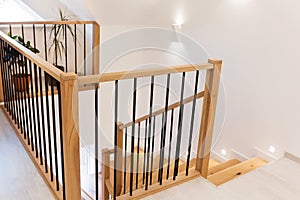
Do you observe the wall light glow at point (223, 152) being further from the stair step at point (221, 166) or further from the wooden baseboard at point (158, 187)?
the wooden baseboard at point (158, 187)

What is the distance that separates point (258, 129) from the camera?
354 centimetres

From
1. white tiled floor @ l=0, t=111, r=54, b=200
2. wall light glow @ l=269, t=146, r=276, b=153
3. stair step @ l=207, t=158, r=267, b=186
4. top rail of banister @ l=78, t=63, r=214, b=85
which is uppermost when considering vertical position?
top rail of banister @ l=78, t=63, r=214, b=85

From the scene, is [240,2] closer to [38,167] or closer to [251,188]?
[251,188]

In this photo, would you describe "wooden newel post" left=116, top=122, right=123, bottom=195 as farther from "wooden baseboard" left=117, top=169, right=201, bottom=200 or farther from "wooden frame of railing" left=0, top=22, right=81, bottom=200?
"wooden frame of railing" left=0, top=22, right=81, bottom=200

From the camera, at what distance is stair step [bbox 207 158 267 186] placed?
2.86 meters

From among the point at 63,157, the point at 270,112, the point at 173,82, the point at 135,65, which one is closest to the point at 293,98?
the point at 270,112

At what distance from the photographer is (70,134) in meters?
1.66

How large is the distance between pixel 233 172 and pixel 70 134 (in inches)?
80.8

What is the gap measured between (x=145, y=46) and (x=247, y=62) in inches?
81.4

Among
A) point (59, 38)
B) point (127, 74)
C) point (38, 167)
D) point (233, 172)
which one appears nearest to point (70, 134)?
point (127, 74)

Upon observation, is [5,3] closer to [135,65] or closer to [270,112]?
[135,65]

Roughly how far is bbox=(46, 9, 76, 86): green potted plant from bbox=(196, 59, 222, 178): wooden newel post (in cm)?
282

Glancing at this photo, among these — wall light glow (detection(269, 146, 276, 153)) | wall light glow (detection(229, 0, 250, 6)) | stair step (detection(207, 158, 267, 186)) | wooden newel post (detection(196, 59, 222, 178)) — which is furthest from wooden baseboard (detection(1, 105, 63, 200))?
wall light glow (detection(229, 0, 250, 6))

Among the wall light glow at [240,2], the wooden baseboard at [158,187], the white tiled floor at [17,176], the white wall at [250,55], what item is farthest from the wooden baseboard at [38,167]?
the wall light glow at [240,2]
